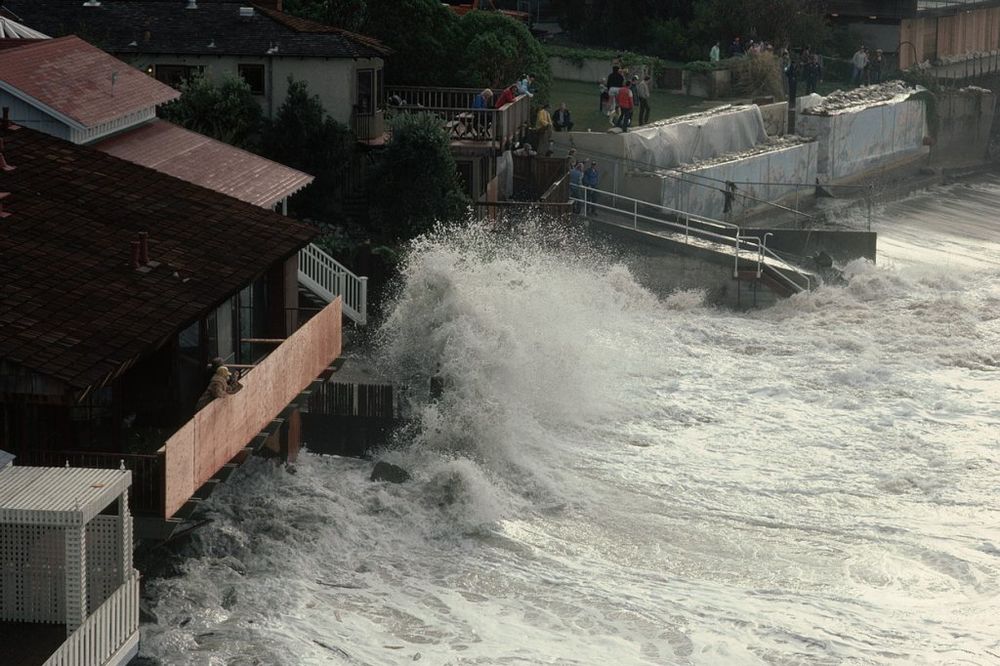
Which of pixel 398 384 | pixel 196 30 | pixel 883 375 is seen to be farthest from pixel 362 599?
pixel 196 30

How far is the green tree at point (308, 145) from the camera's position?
131ft

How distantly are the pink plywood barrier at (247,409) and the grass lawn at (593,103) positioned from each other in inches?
1050

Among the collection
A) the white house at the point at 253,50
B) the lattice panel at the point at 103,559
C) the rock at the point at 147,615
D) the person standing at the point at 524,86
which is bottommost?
the rock at the point at 147,615

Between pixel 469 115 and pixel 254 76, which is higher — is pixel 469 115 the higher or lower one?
the lower one

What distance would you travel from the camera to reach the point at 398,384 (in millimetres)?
31766

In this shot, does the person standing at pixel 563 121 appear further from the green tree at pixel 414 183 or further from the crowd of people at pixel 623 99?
the green tree at pixel 414 183

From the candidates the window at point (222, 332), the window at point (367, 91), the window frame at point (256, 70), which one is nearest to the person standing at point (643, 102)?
the window at point (367, 91)

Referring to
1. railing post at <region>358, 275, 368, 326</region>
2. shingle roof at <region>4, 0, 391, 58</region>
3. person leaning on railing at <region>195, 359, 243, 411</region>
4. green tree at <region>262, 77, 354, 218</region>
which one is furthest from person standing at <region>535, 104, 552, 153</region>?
person leaning on railing at <region>195, 359, 243, 411</region>

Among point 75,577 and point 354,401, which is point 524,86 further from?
point 75,577

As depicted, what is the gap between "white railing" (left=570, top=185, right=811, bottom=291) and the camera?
44.6 meters

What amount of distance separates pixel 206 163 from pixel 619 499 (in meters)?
8.78

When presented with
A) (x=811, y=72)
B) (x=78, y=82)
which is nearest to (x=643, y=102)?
(x=811, y=72)

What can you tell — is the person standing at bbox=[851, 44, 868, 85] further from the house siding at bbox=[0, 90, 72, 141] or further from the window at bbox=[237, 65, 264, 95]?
the house siding at bbox=[0, 90, 72, 141]

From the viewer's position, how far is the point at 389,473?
28.0m
